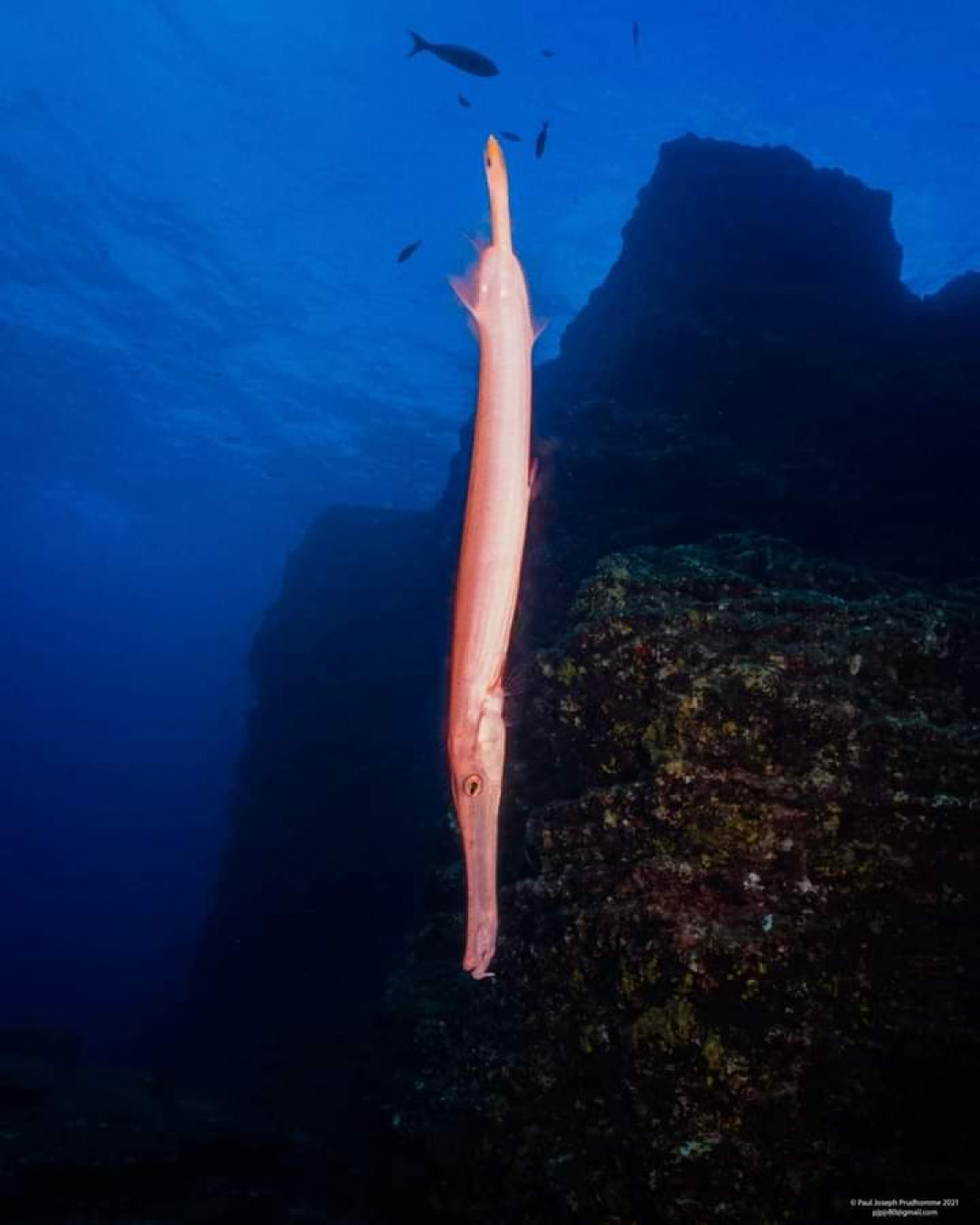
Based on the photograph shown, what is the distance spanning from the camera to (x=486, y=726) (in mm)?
1868

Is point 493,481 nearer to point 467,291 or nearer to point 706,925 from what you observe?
point 467,291

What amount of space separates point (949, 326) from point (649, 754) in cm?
1448

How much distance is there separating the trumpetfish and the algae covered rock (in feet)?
7.44

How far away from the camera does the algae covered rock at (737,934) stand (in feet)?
10.8

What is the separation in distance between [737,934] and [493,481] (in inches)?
113

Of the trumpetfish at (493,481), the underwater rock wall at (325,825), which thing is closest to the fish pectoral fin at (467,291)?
the trumpetfish at (493,481)

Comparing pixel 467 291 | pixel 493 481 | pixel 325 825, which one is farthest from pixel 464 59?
pixel 325 825

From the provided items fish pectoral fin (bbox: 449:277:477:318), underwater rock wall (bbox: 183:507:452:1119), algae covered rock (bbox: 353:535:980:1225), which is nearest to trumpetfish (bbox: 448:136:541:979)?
fish pectoral fin (bbox: 449:277:477:318)

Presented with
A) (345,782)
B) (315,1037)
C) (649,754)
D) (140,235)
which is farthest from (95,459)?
(649,754)

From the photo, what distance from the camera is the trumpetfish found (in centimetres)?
166

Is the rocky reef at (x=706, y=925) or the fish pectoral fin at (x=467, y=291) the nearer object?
the fish pectoral fin at (x=467, y=291)

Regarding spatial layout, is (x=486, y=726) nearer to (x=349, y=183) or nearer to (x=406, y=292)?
(x=349, y=183)

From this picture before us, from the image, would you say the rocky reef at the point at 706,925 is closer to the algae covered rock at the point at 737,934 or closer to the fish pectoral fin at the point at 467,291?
the algae covered rock at the point at 737,934

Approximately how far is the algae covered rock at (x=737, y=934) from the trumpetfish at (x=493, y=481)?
2.27 metres
